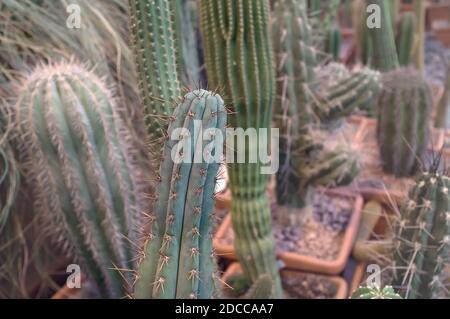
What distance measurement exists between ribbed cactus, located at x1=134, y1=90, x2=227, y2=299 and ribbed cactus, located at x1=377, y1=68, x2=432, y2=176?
1.22 meters

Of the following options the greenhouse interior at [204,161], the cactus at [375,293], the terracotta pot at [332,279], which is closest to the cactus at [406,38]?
the greenhouse interior at [204,161]

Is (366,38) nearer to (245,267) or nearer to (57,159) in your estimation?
(245,267)

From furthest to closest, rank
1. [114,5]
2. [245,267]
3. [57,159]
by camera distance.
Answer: [114,5] < [245,267] < [57,159]

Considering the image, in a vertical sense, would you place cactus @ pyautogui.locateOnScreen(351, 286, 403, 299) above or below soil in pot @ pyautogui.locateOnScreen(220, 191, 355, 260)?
above

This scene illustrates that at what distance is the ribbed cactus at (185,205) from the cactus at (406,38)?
6.57 ft

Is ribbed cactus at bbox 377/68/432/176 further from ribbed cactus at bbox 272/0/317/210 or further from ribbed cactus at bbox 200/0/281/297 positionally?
ribbed cactus at bbox 200/0/281/297

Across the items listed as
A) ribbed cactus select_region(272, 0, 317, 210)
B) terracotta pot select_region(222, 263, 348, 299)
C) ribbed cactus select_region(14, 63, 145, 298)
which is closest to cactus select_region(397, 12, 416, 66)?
ribbed cactus select_region(272, 0, 317, 210)

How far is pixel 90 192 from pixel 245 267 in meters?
0.49

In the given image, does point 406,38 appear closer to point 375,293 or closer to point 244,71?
point 244,71

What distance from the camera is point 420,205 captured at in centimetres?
113

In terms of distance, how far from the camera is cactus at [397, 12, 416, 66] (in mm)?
2494

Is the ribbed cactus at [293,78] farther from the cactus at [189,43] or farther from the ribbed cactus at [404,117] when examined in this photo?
the ribbed cactus at [404,117]

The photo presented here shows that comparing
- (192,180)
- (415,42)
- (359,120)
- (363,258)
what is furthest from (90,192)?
(415,42)

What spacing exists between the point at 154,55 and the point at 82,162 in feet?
1.19
